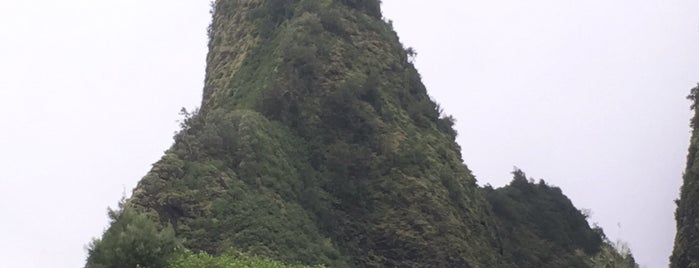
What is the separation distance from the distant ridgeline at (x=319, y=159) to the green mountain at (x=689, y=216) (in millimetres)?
3989

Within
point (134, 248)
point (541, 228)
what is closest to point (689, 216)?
point (541, 228)

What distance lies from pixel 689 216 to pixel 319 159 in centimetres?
1961

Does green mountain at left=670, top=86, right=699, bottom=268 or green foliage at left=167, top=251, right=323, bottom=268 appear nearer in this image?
green foliage at left=167, top=251, right=323, bottom=268

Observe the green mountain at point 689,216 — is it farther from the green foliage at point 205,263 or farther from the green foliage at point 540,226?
the green foliage at point 205,263

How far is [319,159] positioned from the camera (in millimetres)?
42531

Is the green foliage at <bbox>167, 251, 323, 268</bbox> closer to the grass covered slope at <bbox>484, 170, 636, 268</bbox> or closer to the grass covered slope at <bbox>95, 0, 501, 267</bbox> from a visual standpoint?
the grass covered slope at <bbox>95, 0, 501, 267</bbox>

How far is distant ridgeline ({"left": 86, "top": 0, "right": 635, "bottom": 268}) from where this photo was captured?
33.4 m

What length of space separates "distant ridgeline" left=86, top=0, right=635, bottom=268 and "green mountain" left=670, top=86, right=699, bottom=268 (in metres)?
3.99

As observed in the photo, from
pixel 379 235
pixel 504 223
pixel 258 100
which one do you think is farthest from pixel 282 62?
pixel 504 223

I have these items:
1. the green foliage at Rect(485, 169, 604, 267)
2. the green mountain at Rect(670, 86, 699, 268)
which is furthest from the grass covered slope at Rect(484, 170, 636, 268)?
the green mountain at Rect(670, 86, 699, 268)

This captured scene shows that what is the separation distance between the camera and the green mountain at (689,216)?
1727 inches

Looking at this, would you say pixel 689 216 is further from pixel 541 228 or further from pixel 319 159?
pixel 319 159

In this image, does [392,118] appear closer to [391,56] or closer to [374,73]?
[374,73]

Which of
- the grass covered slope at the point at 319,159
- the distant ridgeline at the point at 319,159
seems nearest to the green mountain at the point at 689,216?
the distant ridgeline at the point at 319,159
